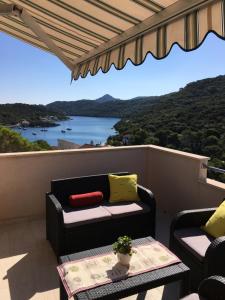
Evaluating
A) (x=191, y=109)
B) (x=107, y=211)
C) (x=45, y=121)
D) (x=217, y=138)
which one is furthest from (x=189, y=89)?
(x=107, y=211)

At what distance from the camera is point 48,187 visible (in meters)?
5.54

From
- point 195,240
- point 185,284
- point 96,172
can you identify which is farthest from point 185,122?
point 185,284

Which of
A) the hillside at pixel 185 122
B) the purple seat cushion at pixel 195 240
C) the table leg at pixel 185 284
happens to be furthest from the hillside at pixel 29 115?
the table leg at pixel 185 284

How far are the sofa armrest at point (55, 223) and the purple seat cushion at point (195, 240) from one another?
156cm

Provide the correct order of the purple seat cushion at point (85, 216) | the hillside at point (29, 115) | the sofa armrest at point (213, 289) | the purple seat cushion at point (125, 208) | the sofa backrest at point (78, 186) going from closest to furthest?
1. the sofa armrest at point (213, 289)
2. the purple seat cushion at point (85, 216)
3. the purple seat cushion at point (125, 208)
4. the sofa backrest at point (78, 186)
5. the hillside at point (29, 115)

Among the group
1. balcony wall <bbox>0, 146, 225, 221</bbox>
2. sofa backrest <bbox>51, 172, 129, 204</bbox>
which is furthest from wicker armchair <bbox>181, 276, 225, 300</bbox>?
sofa backrest <bbox>51, 172, 129, 204</bbox>

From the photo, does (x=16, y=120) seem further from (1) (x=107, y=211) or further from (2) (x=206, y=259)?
(2) (x=206, y=259)

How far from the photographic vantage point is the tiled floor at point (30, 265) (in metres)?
3.33

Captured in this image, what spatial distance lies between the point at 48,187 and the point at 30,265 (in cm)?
185

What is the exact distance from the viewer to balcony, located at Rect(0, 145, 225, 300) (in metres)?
4.01

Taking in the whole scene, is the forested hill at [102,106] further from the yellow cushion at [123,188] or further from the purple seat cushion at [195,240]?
the purple seat cushion at [195,240]

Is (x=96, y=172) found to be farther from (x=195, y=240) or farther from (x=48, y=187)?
(x=195, y=240)

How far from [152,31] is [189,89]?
887 cm

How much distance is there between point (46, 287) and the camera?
11.3 feet
